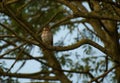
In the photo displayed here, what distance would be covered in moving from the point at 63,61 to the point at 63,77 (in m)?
0.39

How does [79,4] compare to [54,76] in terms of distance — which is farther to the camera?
[79,4]

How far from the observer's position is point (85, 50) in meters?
6.25

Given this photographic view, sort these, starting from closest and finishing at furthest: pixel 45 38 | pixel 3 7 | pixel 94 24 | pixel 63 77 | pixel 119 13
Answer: pixel 3 7 → pixel 119 13 → pixel 45 38 → pixel 63 77 → pixel 94 24

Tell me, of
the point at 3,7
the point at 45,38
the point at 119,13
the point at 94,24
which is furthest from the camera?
the point at 94,24

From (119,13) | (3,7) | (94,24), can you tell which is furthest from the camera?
(94,24)

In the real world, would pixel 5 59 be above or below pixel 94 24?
below

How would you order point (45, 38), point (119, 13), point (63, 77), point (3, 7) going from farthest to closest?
point (63, 77) → point (45, 38) → point (119, 13) → point (3, 7)

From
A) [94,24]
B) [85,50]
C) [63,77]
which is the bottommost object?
[63,77]

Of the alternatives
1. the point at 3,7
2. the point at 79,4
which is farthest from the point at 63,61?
the point at 3,7

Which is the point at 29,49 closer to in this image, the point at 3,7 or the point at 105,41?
the point at 105,41

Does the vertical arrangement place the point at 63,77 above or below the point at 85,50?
below

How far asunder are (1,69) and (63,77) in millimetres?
1562

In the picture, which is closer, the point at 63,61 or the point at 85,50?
the point at 85,50

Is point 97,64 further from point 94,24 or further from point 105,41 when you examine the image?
point 94,24
